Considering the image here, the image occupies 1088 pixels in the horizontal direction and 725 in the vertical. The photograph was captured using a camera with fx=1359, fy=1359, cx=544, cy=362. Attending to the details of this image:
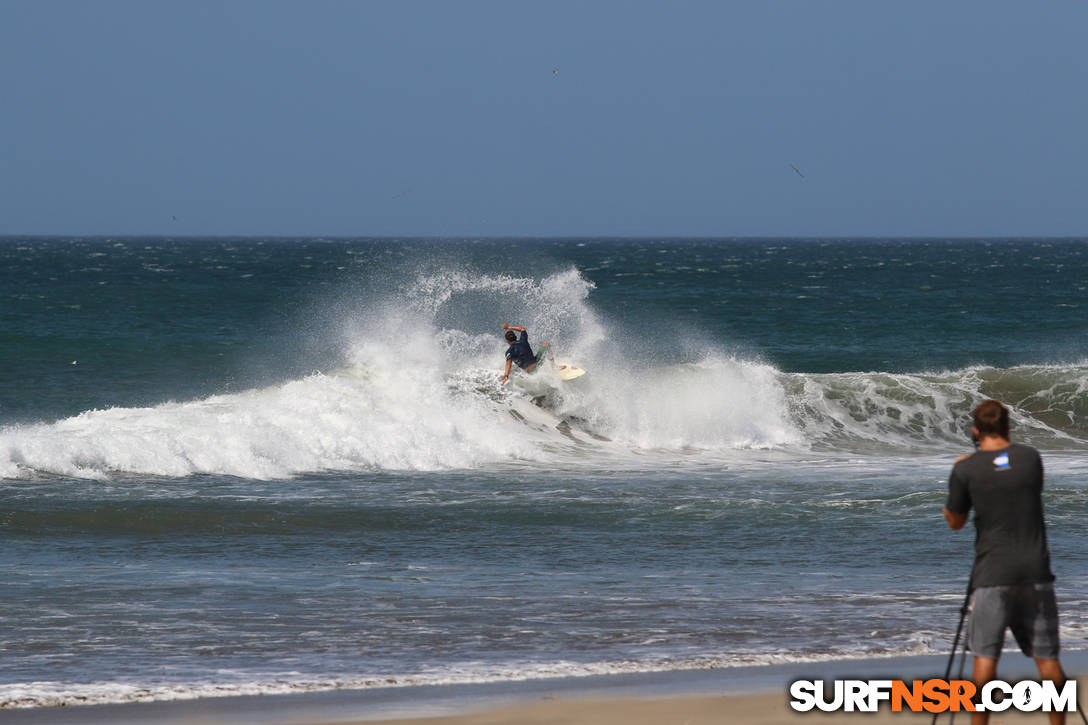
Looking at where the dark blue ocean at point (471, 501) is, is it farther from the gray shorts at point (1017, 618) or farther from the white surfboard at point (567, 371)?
the gray shorts at point (1017, 618)

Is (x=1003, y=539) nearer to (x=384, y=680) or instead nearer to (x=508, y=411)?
(x=384, y=680)

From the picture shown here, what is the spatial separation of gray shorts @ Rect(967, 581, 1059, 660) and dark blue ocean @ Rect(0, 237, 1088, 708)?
7.63ft

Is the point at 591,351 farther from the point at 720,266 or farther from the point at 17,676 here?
the point at 720,266

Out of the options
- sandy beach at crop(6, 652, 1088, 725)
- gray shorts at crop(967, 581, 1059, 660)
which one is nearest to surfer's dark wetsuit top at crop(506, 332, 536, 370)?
sandy beach at crop(6, 652, 1088, 725)

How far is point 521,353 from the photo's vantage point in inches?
815

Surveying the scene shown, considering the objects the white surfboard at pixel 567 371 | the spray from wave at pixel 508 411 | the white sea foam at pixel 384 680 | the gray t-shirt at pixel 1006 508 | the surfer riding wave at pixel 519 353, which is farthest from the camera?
the white surfboard at pixel 567 371

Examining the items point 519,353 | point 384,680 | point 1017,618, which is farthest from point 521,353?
point 1017,618

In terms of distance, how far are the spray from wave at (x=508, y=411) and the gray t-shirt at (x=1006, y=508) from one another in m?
11.6

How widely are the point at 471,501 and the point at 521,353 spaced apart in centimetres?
679

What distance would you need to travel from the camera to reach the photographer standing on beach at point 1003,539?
5449 mm

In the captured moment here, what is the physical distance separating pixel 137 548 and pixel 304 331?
1056 inches

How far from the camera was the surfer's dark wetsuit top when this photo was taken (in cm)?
2055

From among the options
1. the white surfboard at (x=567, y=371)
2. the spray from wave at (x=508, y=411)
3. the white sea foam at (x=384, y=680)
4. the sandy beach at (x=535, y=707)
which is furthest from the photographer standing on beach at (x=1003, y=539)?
the white surfboard at (x=567, y=371)

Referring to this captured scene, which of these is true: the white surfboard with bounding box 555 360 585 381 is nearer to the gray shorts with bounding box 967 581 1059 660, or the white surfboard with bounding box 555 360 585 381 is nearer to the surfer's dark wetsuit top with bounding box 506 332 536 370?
the surfer's dark wetsuit top with bounding box 506 332 536 370
